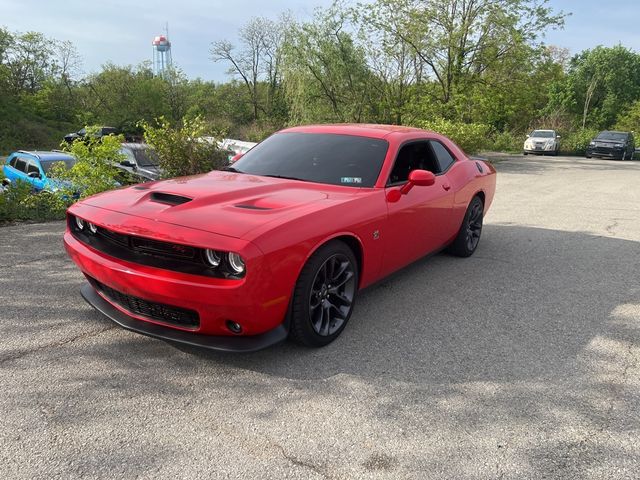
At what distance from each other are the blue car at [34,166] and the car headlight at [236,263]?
350 inches

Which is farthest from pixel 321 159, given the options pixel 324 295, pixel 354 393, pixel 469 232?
pixel 469 232

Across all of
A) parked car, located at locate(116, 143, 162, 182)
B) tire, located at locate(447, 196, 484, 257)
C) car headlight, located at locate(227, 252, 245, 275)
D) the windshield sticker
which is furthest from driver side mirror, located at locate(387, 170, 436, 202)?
parked car, located at locate(116, 143, 162, 182)

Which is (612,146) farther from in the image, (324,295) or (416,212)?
(324,295)

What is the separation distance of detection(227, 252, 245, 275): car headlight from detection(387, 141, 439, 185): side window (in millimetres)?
1676

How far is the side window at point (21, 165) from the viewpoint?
11.3m

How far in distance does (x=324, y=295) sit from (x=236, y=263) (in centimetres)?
77

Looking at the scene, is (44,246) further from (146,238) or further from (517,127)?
(517,127)

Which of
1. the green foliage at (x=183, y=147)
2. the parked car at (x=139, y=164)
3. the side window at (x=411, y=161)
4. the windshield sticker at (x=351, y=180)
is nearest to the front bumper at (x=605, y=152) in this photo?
the parked car at (x=139, y=164)

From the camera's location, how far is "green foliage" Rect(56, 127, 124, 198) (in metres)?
6.75

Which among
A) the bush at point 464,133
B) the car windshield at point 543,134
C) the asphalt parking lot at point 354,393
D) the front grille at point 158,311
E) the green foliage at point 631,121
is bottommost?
the asphalt parking lot at point 354,393

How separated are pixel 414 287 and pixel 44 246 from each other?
4.04 metres

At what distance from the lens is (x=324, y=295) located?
3.25 meters

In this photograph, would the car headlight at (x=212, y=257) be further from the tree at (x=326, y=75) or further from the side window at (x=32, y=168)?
the tree at (x=326, y=75)

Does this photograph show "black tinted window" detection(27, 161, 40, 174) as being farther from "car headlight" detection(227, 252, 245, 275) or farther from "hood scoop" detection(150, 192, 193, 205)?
"car headlight" detection(227, 252, 245, 275)
